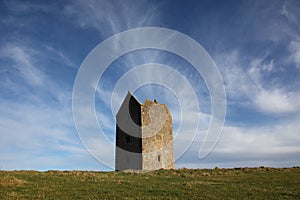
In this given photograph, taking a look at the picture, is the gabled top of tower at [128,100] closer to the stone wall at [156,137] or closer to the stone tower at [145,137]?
the stone tower at [145,137]

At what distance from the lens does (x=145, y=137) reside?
35.0 m

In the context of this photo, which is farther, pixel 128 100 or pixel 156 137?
pixel 128 100

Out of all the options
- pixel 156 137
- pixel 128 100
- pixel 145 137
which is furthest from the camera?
pixel 128 100

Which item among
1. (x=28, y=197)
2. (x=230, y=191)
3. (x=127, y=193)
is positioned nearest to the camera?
(x=28, y=197)

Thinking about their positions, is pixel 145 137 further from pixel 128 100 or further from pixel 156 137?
pixel 128 100

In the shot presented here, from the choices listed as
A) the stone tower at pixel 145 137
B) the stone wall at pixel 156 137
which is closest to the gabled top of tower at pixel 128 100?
the stone tower at pixel 145 137

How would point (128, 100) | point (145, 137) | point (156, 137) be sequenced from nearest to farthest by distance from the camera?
point (145, 137), point (156, 137), point (128, 100)

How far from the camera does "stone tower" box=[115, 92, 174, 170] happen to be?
34781 mm

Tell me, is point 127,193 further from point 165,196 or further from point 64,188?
point 64,188

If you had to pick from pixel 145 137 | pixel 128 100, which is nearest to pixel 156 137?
pixel 145 137

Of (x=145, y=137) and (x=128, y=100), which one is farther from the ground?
(x=128, y=100)

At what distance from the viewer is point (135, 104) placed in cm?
3747

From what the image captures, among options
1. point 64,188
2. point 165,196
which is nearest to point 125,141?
point 64,188

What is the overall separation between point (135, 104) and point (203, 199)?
25.7 m
